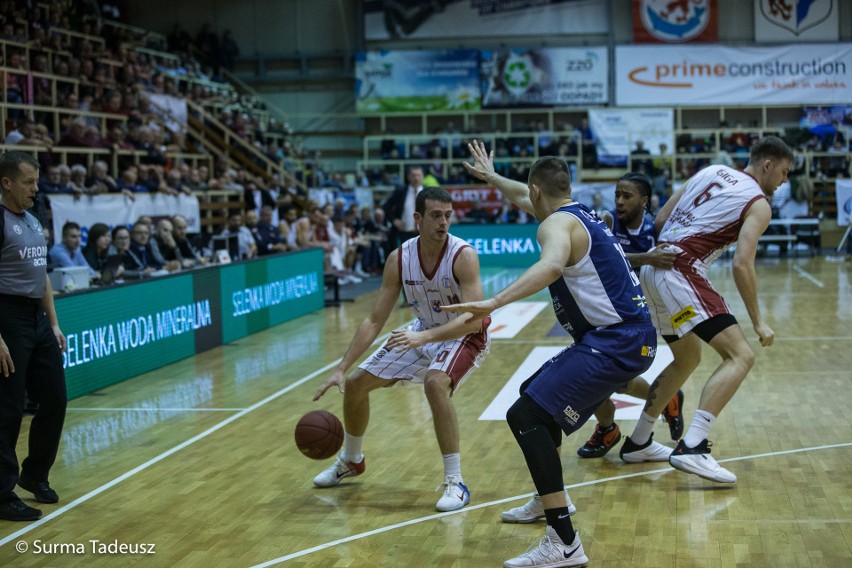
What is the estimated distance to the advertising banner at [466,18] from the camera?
31.7 meters

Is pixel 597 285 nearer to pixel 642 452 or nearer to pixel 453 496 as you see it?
pixel 453 496

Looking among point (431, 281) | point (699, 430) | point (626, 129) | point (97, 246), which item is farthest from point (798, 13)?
point (431, 281)

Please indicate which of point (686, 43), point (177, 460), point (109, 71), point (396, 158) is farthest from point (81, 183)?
point (686, 43)

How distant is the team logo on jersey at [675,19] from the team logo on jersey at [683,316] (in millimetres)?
26392

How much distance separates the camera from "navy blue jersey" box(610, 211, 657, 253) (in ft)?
22.2

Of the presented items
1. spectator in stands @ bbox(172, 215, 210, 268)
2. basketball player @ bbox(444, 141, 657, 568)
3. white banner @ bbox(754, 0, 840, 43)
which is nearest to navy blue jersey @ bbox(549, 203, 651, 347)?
basketball player @ bbox(444, 141, 657, 568)

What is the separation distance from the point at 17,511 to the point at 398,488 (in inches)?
82.6

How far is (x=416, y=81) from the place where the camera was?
3148cm

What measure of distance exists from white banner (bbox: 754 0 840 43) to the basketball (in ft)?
92.5

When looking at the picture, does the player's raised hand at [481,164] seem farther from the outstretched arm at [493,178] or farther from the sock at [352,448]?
the sock at [352,448]

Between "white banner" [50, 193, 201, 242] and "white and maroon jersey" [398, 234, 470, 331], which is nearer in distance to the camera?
"white and maroon jersey" [398, 234, 470, 331]

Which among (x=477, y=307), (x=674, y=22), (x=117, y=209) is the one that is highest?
(x=674, y=22)

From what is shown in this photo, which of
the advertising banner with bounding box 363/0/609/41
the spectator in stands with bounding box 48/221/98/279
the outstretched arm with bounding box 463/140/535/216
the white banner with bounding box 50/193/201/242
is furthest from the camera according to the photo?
the advertising banner with bounding box 363/0/609/41

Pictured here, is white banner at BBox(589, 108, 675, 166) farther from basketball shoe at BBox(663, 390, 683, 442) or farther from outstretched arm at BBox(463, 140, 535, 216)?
outstretched arm at BBox(463, 140, 535, 216)
